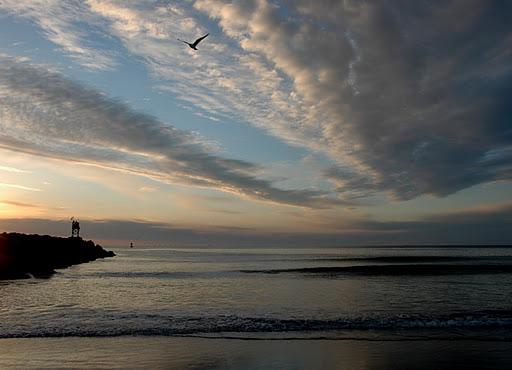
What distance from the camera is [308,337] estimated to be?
58.5 feet

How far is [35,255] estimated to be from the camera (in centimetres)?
7031

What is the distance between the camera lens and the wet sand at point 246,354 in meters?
13.6

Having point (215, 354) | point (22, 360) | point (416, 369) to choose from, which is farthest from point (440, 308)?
point (22, 360)

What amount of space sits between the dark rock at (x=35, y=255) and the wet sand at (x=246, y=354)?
3660 centimetres

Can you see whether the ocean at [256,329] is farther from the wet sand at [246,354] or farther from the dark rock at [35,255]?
the dark rock at [35,255]

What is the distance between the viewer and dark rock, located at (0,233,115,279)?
5300 cm

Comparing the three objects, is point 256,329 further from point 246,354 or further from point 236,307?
point 236,307

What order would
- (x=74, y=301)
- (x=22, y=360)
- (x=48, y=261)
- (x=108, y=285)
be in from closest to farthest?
(x=22, y=360) → (x=74, y=301) → (x=108, y=285) → (x=48, y=261)

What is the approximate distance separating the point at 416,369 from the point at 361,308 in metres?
13.0

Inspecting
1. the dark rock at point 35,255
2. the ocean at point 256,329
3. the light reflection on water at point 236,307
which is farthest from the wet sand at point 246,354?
the dark rock at point 35,255

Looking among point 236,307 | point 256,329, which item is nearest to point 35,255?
point 236,307

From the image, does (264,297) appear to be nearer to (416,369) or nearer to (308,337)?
(308,337)

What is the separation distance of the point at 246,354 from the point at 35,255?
6639cm

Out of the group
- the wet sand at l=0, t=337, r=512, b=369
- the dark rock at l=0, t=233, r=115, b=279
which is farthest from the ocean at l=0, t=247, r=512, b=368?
the dark rock at l=0, t=233, r=115, b=279
